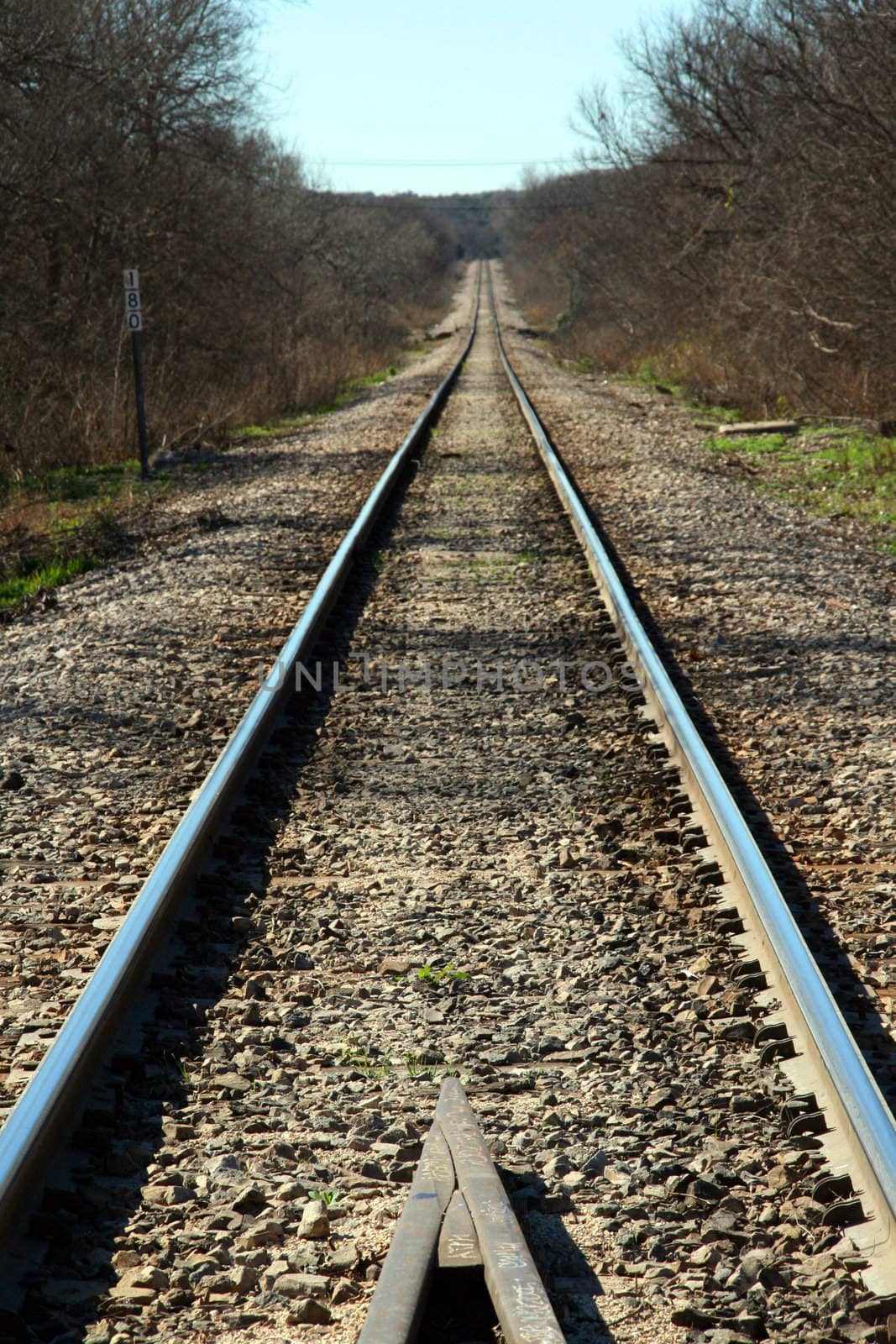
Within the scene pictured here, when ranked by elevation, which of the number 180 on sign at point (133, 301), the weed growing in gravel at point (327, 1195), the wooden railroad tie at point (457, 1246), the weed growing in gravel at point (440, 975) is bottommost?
the weed growing in gravel at point (327, 1195)

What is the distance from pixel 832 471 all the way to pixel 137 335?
7.56 metres

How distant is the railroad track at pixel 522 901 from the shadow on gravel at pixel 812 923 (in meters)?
0.17

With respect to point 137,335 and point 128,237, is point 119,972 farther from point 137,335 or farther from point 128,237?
point 128,237

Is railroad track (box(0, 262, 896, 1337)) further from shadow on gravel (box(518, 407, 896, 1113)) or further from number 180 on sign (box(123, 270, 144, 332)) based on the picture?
number 180 on sign (box(123, 270, 144, 332))

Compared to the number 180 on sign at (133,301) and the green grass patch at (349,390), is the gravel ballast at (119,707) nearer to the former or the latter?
the number 180 on sign at (133,301)

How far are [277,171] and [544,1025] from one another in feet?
125

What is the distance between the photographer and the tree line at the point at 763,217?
14.9 meters

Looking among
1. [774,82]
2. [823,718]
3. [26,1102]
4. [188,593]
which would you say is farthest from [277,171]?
[26,1102]

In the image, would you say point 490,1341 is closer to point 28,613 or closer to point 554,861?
point 554,861

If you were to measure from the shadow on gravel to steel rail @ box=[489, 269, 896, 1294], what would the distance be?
0.47 feet

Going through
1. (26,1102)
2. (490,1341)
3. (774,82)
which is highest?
(774,82)

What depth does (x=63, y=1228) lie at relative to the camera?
8.43 feet

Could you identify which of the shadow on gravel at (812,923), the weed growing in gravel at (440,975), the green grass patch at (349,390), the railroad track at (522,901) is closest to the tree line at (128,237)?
the green grass patch at (349,390)

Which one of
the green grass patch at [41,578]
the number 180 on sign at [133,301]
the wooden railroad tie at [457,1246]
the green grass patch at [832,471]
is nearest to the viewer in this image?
the wooden railroad tie at [457,1246]
